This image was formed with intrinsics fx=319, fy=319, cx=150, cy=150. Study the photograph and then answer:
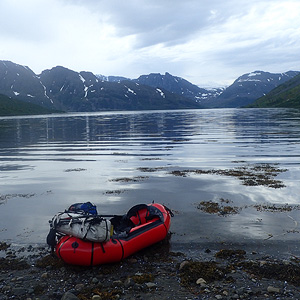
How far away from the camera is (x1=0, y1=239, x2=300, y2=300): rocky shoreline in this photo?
7.25 m

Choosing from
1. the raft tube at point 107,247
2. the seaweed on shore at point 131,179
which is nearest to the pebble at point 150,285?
the raft tube at point 107,247

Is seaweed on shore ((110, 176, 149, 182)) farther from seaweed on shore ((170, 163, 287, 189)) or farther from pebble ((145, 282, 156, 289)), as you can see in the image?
pebble ((145, 282, 156, 289))

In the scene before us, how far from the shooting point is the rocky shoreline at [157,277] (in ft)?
23.8

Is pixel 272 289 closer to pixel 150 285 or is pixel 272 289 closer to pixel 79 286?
pixel 150 285

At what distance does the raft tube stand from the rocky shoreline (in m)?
0.24

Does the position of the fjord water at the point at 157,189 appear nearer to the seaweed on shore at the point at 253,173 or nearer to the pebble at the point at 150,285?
the seaweed on shore at the point at 253,173

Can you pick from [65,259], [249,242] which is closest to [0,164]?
[65,259]

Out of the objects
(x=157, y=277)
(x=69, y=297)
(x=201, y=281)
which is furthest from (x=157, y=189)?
(x=69, y=297)

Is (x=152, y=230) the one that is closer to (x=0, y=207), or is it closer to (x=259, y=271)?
(x=259, y=271)

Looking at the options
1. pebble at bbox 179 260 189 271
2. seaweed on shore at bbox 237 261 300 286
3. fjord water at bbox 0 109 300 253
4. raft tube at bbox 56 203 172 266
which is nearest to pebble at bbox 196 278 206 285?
pebble at bbox 179 260 189 271

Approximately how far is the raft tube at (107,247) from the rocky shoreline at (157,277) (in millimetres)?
240

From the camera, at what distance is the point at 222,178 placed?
1825 centimetres

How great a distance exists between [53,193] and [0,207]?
2.72 meters

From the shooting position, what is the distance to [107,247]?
862 centimetres
